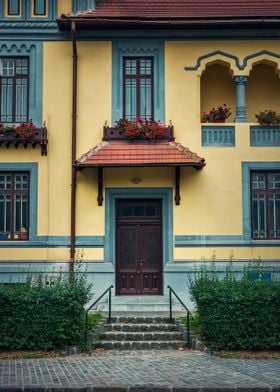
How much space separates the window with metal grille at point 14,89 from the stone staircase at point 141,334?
7.36 metres

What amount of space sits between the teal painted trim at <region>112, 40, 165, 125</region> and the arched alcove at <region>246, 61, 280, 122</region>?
3.04 m

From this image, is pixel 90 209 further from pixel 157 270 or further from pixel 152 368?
pixel 152 368

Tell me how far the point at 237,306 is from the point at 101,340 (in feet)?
10.8

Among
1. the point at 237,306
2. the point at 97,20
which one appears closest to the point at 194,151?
the point at 97,20

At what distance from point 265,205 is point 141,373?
8853 mm

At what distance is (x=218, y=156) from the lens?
17.9 m

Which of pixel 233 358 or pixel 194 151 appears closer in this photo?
pixel 233 358

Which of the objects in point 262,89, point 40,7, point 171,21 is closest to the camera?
point 171,21

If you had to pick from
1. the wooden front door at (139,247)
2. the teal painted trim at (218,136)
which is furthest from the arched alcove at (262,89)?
the wooden front door at (139,247)

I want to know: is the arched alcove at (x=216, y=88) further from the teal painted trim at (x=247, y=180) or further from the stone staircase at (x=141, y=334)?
the stone staircase at (x=141, y=334)

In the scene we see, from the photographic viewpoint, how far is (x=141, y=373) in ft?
35.1

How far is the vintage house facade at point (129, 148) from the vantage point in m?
17.6

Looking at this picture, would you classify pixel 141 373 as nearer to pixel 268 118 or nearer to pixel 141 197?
pixel 141 197

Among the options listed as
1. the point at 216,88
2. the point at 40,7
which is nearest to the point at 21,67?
the point at 40,7
